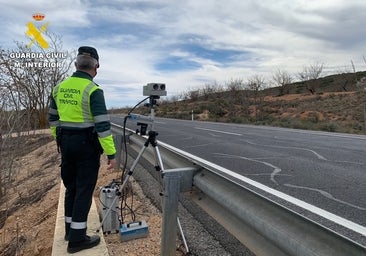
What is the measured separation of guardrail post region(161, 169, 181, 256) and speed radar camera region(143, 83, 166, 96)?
1070 millimetres

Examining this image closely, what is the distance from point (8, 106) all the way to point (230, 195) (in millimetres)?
8027

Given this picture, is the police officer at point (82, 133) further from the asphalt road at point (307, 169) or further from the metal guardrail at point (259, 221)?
the asphalt road at point (307, 169)

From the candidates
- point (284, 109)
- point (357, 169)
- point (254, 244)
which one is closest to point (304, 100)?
point (284, 109)

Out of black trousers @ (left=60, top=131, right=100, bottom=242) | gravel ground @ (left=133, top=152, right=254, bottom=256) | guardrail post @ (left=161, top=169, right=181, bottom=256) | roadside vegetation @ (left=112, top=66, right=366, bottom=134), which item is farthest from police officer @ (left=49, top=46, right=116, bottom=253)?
roadside vegetation @ (left=112, top=66, right=366, bottom=134)

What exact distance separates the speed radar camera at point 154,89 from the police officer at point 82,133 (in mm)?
493

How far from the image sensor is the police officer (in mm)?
3637

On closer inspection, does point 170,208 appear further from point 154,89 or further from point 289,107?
point 289,107

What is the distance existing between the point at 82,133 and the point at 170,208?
52.6 inches

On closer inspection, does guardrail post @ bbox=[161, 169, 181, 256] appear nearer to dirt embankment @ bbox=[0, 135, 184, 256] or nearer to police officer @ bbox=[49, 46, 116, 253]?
dirt embankment @ bbox=[0, 135, 184, 256]

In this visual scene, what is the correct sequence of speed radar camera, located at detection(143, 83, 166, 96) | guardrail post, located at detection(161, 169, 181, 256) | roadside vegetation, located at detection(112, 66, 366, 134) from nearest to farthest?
guardrail post, located at detection(161, 169, 181, 256) < speed radar camera, located at detection(143, 83, 166, 96) < roadside vegetation, located at detection(112, 66, 366, 134)

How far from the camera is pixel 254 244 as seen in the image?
2.22 meters

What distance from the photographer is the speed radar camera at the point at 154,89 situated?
3805 millimetres

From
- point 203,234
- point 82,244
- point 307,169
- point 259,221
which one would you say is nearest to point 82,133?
point 82,244

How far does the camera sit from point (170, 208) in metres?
3.07
